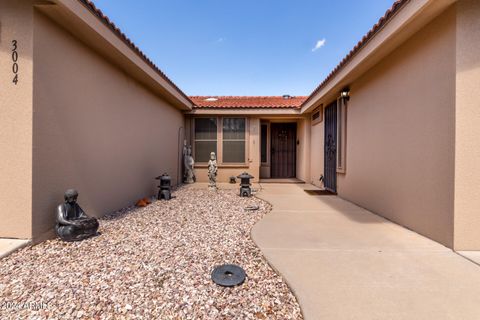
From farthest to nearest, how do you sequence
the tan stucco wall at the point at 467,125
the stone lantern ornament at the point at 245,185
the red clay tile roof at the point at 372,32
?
the stone lantern ornament at the point at 245,185, the red clay tile roof at the point at 372,32, the tan stucco wall at the point at 467,125

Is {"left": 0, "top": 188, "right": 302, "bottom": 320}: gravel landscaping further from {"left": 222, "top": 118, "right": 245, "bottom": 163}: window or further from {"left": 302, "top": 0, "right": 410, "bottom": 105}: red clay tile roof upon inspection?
{"left": 222, "top": 118, "right": 245, "bottom": 163}: window

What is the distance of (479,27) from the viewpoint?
2.53m

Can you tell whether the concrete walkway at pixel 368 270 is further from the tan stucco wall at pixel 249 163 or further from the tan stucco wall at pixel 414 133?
the tan stucco wall at pixel 249 163

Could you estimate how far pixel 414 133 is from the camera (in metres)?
3.27

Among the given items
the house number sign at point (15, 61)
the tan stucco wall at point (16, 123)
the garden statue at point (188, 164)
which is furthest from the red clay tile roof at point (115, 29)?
the garden statue at point (188, 164)

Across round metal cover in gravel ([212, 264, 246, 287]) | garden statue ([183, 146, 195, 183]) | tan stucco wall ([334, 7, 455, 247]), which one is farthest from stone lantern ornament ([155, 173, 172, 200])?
tan stucco wall ([334, 7, 455, 247])

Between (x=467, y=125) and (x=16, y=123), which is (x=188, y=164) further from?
(x=467, y=125)

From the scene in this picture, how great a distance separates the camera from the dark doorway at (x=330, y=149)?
6570mm

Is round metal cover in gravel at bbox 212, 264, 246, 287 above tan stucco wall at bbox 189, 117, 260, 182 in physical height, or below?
below

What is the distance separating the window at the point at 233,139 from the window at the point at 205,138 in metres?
0.46

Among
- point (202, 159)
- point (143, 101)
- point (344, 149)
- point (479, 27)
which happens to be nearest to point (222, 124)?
point (202, 159)

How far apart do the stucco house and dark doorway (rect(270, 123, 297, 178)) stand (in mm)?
4944

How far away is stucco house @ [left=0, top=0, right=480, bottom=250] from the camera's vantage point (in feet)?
8.47

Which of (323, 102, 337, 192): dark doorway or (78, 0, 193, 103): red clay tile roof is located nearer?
(78, 0, 193, 103): red clay tile roof
